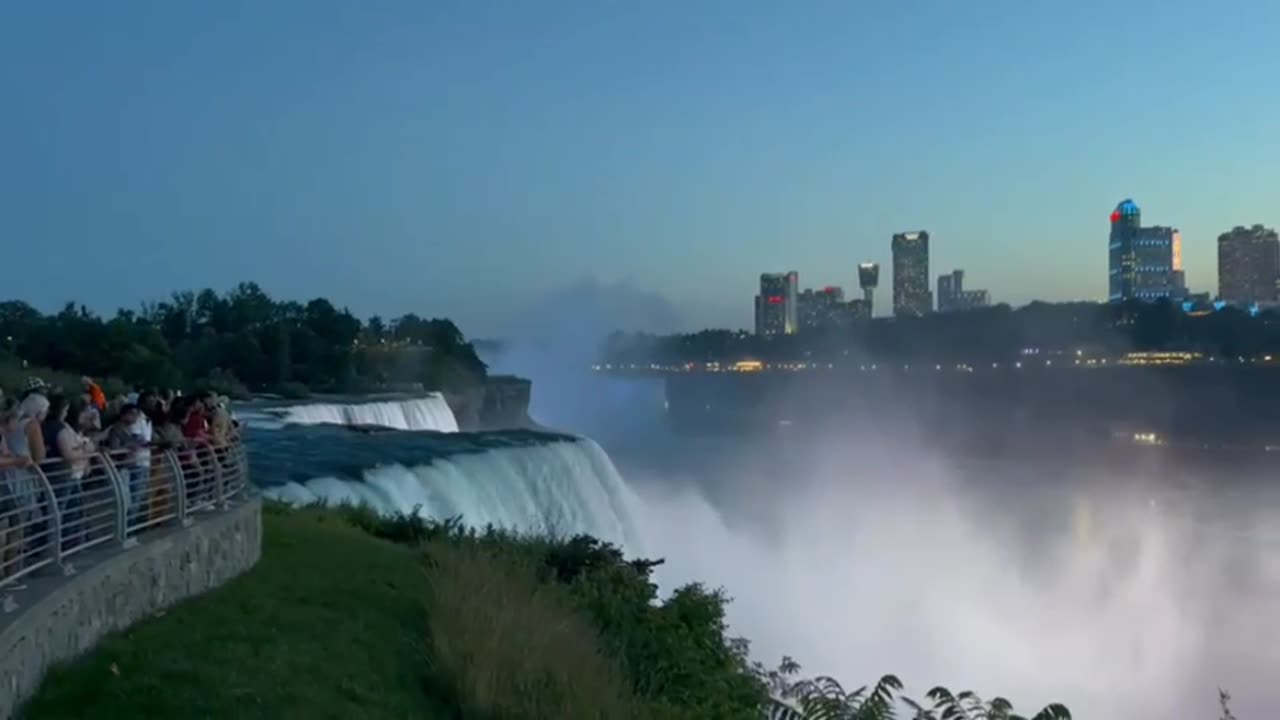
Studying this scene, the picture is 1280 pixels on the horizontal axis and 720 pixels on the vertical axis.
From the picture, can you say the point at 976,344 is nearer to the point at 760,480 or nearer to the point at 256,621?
the point at 760,480

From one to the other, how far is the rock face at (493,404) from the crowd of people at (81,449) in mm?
61072

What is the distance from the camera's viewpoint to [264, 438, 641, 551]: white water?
22594 millimetres

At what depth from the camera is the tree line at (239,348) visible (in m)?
59.6

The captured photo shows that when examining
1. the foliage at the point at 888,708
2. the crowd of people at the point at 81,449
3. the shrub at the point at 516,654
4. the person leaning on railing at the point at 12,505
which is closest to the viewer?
the person leaning on railing at the point at 12,505

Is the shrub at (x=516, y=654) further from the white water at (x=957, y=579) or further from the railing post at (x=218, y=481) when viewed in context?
the white water at (x=957, y=579)

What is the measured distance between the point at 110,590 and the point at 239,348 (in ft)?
216

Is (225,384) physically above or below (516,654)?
above

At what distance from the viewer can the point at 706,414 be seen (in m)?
146

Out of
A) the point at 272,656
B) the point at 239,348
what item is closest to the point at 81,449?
the point at 272,656

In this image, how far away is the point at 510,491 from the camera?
26938 mm

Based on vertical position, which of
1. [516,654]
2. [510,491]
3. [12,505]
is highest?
[12,505]

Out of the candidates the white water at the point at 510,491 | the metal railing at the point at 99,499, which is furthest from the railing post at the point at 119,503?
the white water at the point at 510,491

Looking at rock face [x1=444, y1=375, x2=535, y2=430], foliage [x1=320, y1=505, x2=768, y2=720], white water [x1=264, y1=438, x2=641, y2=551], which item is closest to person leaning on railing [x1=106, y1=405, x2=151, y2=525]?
foliage [x1=320, y1=505, x2=768, y2=720]

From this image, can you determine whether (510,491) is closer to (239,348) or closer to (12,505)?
(12,505)
